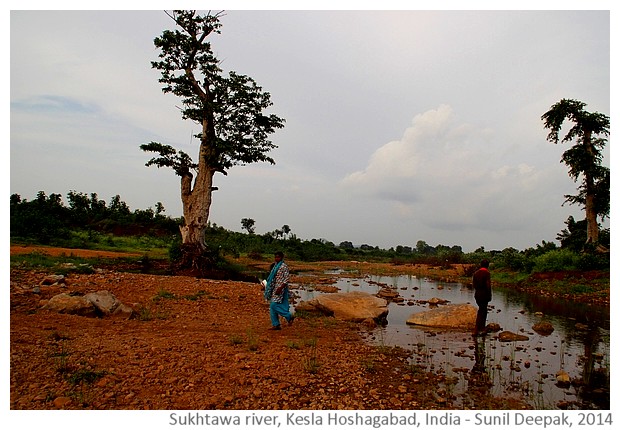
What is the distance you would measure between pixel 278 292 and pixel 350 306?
3.80 m

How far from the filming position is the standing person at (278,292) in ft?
29.8

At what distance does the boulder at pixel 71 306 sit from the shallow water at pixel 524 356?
23.1ft

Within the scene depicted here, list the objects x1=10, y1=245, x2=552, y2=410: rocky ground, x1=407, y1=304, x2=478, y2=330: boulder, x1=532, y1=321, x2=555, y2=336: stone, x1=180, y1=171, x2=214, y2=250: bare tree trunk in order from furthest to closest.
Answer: x1=180, y1=171, x2=214, y2=250: bare tree trunk
x1=407, y1=304, x2=478, y2=330: boulder
x1=532, y1=321, x2=555, y2=336: stone
x1=10, y1=245, x2=552, y2=410: rocky ground

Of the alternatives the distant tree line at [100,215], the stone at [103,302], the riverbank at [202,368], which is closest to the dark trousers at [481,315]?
the riverbank at [202,368]

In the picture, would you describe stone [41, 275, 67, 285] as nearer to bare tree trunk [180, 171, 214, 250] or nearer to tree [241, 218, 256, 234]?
bare tree trunk [180, 171, 214, 250]

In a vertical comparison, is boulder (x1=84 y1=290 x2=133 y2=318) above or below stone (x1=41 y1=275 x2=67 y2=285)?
below

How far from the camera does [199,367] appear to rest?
591 cm

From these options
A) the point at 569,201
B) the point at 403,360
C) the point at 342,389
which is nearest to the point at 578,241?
the point at 569,201

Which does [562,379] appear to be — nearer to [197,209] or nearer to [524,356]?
[524,356]

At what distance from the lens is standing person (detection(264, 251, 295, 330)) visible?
9086 mm

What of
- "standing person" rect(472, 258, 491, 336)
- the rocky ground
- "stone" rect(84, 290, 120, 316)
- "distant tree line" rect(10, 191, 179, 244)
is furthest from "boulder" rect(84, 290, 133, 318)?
"distant tree line" rect(10, 191, 179, 244)

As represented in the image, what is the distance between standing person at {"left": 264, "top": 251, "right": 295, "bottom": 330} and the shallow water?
2.40 meters

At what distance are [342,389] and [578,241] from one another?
96.7ft

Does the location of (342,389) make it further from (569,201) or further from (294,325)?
(569,201)
